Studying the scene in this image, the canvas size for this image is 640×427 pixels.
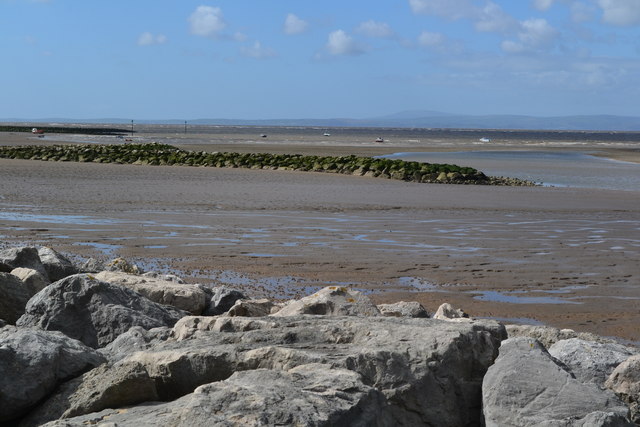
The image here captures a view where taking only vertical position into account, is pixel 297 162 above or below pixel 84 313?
below

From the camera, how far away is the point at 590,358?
5.36 m

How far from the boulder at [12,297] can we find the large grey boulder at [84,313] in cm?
57

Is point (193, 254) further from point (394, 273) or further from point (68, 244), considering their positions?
point (394, 273)

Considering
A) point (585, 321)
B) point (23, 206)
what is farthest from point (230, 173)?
point (585, 321)

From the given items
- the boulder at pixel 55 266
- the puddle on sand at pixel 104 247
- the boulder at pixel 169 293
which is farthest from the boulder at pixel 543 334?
the puddle on sand at pixel 104 247

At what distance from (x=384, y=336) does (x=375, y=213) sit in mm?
13932

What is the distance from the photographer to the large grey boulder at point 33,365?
4391mm

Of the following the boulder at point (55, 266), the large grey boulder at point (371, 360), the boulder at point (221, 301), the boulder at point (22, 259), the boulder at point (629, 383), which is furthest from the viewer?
the boulder at point (55, 266)

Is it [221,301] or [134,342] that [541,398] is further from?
[221,301]

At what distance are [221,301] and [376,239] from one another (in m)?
6.85

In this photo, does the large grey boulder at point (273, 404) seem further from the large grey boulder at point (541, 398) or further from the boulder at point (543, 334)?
the boulder at point (543, 334)

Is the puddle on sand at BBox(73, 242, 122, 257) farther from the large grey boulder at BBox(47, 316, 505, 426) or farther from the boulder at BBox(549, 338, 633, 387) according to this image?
the boulder at BBox(549, 338, 633, 387)

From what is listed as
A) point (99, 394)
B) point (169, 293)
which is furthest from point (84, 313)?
point (99, 394)

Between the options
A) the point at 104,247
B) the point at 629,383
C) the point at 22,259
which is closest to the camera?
the point at 629,383
